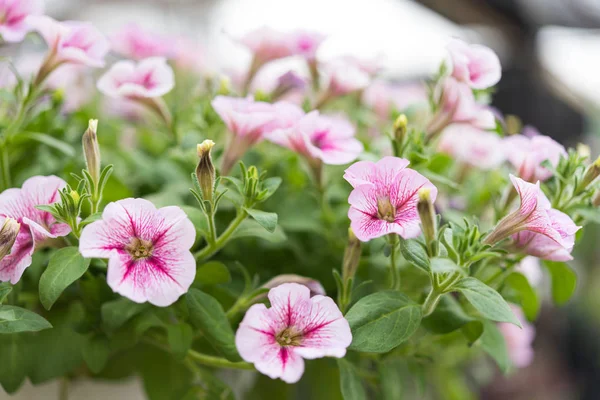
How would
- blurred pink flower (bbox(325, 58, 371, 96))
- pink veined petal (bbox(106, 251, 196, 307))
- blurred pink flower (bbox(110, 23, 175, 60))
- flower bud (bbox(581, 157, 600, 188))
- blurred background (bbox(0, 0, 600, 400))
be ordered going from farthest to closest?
1. blurred background (bbox(0, 0, 600, 400))
2. blurred pink flower (bbox(110, 23, 175, 60))
3. blurred pink flower (bbox(325, 58, 371, 96))
4. flower bud (bbox(581, 157, 600, 188))
5. pink veined petal (bbox(106, 251, 196, 307))

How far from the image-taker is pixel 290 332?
34cm

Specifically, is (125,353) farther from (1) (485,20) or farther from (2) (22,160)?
(1) (485,20)

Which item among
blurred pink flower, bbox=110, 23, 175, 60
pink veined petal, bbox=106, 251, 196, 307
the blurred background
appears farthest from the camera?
the blurred background

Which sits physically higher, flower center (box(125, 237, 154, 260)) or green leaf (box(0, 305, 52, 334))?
flower center (box(125, 237, 154, 260))

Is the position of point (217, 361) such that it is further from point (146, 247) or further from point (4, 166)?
point (4, 166)

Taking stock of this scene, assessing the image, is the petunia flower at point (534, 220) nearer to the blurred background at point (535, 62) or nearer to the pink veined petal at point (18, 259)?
the pink veined petal at point (18, 259)

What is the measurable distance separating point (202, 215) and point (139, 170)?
17 cm

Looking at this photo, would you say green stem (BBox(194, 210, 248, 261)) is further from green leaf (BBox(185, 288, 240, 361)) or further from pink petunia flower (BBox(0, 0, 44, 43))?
pink petunia flower (BBox(0, 0, 44, 43))

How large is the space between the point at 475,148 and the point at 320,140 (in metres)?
0.21

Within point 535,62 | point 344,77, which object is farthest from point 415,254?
point 535,62

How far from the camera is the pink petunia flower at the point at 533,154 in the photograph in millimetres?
444

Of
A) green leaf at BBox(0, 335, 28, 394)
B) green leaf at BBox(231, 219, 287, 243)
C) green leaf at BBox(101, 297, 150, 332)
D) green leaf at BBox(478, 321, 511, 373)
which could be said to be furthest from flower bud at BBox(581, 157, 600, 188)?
green leaf at BBox(0, 335, 28, 394)

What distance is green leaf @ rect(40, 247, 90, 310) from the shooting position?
34 centimetres

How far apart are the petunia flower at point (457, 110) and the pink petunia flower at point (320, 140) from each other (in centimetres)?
9
